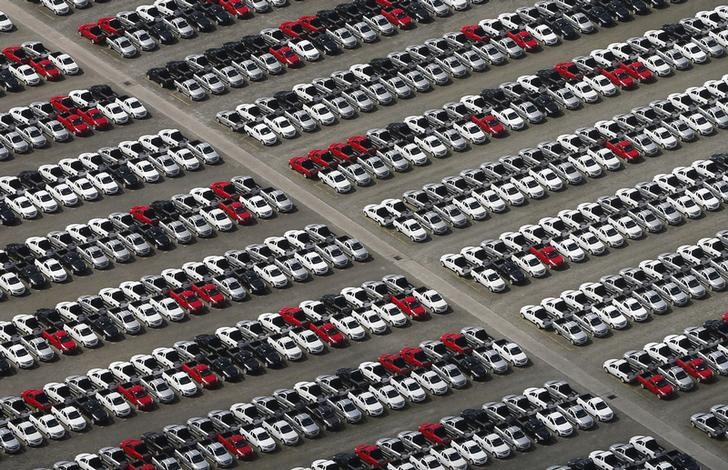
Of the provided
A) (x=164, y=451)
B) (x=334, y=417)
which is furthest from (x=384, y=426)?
(x=164, y=451)

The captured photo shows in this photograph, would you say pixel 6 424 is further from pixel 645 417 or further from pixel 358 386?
pixel 645 417

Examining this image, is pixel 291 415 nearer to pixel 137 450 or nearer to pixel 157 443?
pixel 157 443

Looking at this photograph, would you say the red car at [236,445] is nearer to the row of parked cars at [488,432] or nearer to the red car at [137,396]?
the row of parked cars at [488,432]

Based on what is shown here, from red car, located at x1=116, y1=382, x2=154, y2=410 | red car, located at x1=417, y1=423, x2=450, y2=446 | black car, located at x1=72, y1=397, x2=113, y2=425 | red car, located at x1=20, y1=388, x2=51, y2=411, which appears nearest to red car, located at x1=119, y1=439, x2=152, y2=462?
black car, located at x1=72, y1=397, x2=113, y2=425

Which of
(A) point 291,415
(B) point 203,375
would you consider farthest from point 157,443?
(A) point 291,415
